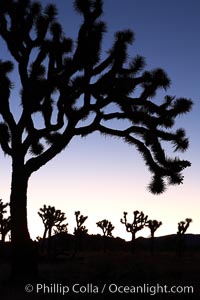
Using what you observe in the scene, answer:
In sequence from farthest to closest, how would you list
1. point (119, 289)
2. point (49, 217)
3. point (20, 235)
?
point (49, 217) → point (20, 235) → point (119, 289)

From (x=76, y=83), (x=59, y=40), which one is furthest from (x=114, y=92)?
(x=59, y=40)

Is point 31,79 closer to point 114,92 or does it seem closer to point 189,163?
point 114,92

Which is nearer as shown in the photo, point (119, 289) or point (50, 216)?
point (119, 289)

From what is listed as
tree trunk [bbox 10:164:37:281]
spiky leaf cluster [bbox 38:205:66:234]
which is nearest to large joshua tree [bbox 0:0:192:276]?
tree trunk [bbox 10:164:37:281]

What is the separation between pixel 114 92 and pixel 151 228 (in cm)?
2623

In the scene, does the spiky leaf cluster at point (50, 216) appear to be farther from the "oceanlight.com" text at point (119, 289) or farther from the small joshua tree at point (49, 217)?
the "oceanlight.com" text at point (119, 289)

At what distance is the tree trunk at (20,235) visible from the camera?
34.3 feet

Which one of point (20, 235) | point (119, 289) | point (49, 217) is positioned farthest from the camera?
point (49, 217)

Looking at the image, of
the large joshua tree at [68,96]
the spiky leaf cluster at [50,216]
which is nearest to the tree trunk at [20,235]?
the large joshua tree at [68,96]

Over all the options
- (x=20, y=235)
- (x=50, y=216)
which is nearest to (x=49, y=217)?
(x=50, y=216)

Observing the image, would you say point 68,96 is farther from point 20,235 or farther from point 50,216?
point 50,216

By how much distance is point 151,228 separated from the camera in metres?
36.1

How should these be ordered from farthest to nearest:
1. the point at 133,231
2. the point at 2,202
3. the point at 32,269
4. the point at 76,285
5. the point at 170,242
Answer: the point at 170,242 → the point at 133,231 → the point at 2,202 → the point at 32,269 → the point at 76,285

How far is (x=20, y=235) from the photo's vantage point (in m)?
10.7
